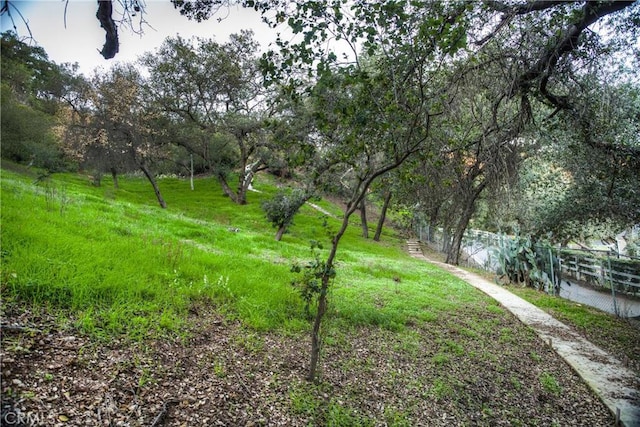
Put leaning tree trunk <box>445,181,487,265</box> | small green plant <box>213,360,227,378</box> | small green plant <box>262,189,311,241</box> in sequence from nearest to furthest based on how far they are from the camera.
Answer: small green plant <box>213,360,227,378</box> < leaning tree trunk <box>445,181,487,265</box> < small green plant <box>262,189,311,241</box>

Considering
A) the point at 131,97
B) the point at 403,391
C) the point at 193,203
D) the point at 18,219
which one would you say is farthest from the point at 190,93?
the point at 403,391

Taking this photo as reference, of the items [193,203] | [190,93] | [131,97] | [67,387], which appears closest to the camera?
[67,387]

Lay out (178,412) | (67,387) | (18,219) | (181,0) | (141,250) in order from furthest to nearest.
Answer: (141,250), (18,219), (181,0), (178,412), (67,387)

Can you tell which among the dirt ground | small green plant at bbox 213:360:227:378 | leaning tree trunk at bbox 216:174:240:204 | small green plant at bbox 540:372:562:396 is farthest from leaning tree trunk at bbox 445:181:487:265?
leaning tree trunk at bbox 216:174:240:204

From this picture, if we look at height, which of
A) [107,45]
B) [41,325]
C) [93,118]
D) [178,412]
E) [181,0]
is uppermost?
[93,118]

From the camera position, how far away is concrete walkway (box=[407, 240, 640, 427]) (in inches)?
151

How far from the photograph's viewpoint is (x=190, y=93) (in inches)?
1001

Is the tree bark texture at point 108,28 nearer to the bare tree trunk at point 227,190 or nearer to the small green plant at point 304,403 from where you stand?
the small green plant at point 304,403

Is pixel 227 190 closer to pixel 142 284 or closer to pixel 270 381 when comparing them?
pixel 142 284

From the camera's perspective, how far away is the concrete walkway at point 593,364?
3.84 metres

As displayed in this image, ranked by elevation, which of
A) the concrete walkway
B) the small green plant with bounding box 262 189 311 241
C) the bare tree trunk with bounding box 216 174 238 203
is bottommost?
the concrete walkway

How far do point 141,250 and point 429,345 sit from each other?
4.52 m

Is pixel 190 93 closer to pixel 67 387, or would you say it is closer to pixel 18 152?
pixel 18 152

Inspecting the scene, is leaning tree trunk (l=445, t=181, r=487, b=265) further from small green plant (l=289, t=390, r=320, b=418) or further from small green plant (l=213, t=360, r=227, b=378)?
small green plant (l=213, t=360, r=227, b=378)
